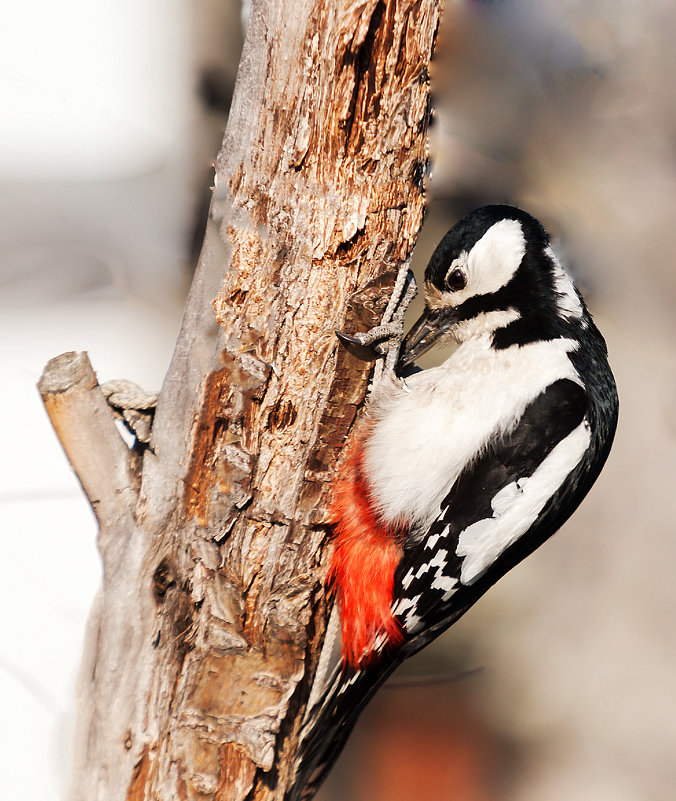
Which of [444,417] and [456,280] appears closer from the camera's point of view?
[444,417]

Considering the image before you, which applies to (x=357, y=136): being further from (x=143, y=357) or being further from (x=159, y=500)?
(x=143, y=357)

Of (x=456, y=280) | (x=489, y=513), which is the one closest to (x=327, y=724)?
(x=489, y=513)

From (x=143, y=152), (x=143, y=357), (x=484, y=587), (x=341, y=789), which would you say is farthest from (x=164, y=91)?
(x=341, y=789)

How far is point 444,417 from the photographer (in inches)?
47.8

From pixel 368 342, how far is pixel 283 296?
15cm

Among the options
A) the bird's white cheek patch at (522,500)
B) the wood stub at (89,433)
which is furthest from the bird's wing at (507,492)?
the wood stub at (89,433)

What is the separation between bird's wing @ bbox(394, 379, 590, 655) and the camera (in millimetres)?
1214

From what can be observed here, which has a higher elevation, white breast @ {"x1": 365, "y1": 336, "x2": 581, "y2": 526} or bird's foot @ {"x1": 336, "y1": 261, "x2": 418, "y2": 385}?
bird's foot @ {"x1": 336, "y1": 261, "x2": 418, "y2": 385}

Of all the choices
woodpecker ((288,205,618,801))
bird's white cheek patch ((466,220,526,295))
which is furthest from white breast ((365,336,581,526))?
bird's white cheek patch ((466,220,526,295))

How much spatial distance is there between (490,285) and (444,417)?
0.28 m

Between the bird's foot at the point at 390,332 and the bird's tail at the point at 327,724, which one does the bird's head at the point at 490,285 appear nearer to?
the bird's foot at the point at 390,332

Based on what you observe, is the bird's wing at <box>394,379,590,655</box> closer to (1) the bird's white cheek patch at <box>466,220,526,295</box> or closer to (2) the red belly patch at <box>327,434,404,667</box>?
(2) the red belly patch at <box>327,434,404,667</box>

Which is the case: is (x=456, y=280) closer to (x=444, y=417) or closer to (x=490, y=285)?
(x=490, y=285)

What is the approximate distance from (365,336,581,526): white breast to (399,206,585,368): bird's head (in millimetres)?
79
